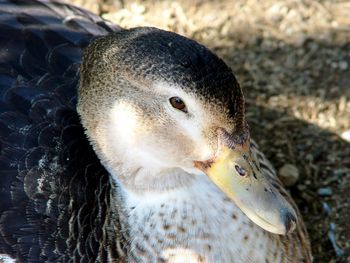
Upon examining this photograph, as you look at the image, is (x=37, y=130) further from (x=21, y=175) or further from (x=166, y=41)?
(x=166, y=41)

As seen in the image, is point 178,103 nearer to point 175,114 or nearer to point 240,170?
point 175,114

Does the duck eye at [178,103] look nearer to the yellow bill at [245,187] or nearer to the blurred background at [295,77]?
the yellow bill at [245,187]

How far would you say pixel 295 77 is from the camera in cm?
421

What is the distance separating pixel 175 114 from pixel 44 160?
591 millimetres

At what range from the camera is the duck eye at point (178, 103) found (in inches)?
100

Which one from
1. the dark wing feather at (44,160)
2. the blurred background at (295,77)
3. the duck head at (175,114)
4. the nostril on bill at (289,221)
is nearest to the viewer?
the duck head at (175,114)

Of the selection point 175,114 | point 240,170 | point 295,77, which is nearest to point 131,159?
point 175,114

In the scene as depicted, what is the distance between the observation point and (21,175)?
2828 millimetres

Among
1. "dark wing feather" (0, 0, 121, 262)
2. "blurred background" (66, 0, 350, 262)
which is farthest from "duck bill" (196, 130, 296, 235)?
"blurred background" (66, 0, 350, 262)

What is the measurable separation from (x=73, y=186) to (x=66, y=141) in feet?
0.60

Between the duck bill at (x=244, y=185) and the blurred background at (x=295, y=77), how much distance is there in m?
1.02

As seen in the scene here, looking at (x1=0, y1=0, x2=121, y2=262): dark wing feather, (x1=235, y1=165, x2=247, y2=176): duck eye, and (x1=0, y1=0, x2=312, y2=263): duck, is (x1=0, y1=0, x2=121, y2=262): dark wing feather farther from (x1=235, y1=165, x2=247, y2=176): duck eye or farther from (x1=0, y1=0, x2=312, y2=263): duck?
(x1=235, y1=165, x2=247, y2=176): duck eye

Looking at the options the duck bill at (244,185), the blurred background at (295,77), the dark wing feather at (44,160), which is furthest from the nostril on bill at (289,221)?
the blurred background at (295,77)

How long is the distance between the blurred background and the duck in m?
0.58
